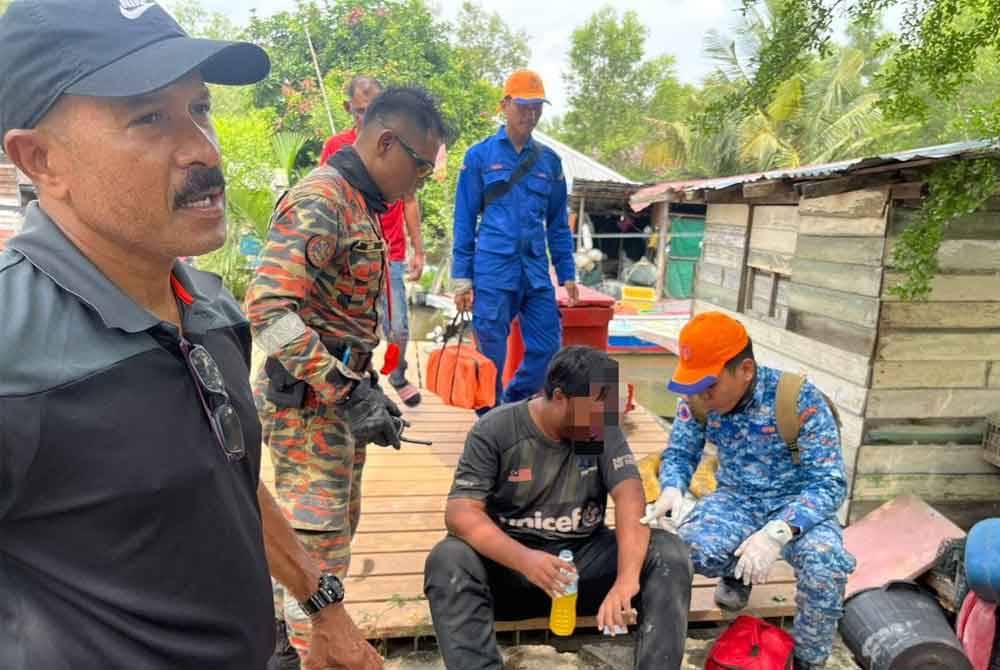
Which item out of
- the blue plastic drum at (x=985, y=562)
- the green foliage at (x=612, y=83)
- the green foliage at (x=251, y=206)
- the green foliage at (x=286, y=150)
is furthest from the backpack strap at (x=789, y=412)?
the green foliage at (x=612, y=83)

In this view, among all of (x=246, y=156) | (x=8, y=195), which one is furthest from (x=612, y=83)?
(x=8, y=195)

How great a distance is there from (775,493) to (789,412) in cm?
39

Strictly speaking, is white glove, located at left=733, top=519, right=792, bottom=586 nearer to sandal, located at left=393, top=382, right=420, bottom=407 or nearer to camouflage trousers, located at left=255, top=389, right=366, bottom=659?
camouflage trousers, located at left=255, top=389, right=366, bottom=659

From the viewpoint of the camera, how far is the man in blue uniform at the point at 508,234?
4.03m

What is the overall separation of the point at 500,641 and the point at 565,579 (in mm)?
653

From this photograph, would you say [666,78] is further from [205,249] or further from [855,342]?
[205,249]

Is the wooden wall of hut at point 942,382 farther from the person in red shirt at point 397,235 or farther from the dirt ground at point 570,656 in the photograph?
the person in red shirt at point 397,235

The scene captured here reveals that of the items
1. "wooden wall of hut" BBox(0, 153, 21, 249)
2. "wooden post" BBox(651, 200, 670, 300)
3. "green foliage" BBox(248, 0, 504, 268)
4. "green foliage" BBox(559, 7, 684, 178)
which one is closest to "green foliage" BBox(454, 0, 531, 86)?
"green foliage" BBox(559, 7, 684, 178)

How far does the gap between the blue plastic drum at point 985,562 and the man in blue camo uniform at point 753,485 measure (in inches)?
15.5

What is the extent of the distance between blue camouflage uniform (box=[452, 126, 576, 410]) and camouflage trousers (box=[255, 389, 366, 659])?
2.11m

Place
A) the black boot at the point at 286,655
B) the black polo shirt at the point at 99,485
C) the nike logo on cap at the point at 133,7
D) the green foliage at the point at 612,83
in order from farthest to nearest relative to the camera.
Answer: the green foliage at the point at 612,83 < the black boot at the point at 286,655 < the nike logo on cap at the point at 133,7 < the black polo shirt at the point at 99,485

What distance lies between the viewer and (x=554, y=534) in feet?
8.33

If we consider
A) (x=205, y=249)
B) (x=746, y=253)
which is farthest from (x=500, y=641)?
(x=746, y=253)

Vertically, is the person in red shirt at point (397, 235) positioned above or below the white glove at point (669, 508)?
above
